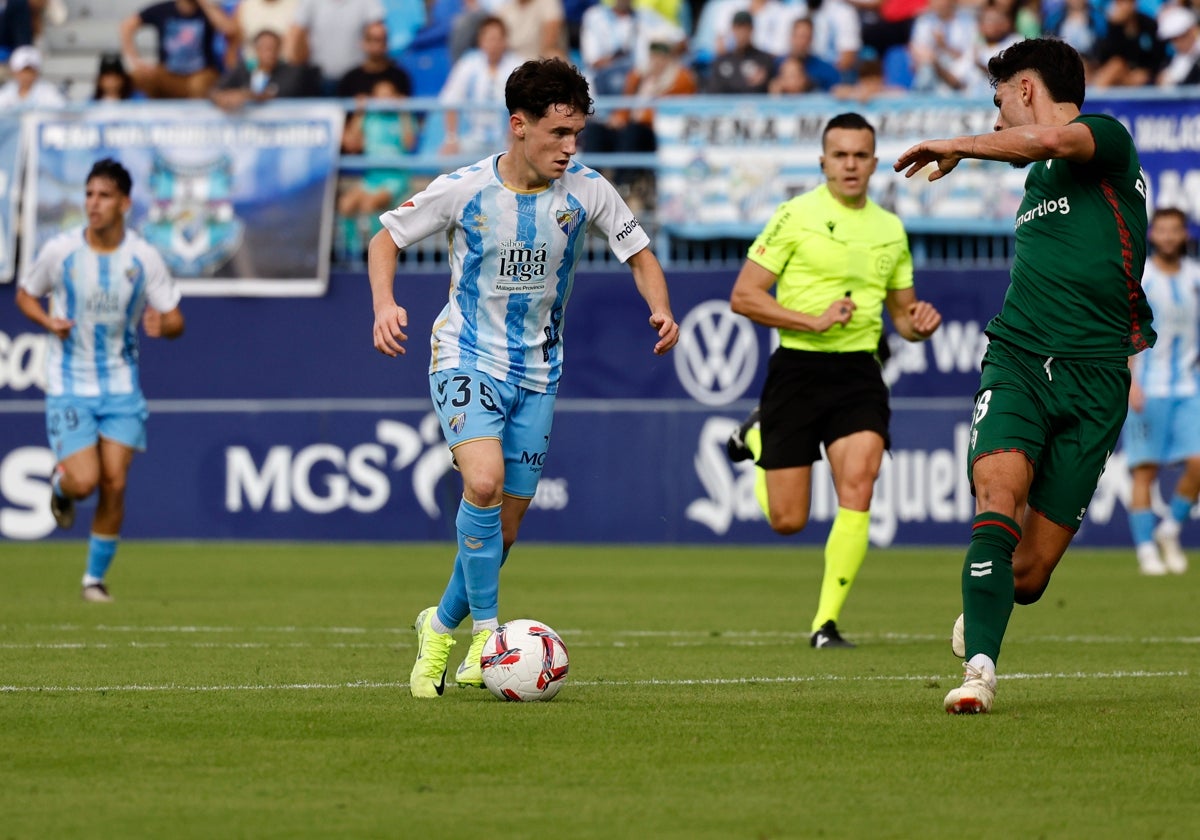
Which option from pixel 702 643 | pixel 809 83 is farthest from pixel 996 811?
pixel 809 83

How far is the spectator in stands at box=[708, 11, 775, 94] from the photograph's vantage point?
19859 mm

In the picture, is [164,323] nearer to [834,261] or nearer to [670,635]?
[670,635]

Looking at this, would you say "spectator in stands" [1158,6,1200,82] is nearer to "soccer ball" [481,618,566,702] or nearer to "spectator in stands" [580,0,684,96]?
"spectator in stands" [580,0,684,96]

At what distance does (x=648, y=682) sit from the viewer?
8.41m

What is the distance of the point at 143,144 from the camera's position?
2016 centimetres


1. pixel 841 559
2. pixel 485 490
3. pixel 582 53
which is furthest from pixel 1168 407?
pixel 485 490

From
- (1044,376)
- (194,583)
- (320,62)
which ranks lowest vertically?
(194,583)

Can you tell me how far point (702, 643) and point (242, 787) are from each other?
5.16 metres

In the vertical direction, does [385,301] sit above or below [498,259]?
below

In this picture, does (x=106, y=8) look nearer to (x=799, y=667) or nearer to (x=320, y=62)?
(x=320, y=62)

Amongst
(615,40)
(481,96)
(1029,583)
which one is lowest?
(1029,583)

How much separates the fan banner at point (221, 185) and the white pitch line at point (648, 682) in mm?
12193

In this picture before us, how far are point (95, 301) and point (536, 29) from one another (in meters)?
8.27

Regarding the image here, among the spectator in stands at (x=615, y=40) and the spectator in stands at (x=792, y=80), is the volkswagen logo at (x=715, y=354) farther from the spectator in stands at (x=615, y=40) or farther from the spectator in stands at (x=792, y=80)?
the spectator in stands at (x=615, y=40)
